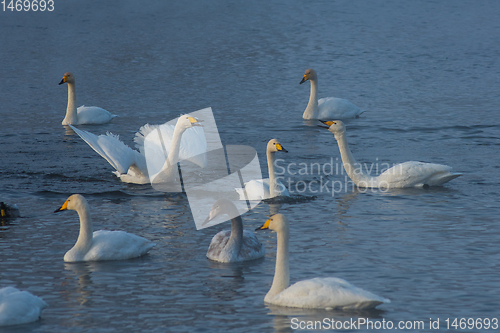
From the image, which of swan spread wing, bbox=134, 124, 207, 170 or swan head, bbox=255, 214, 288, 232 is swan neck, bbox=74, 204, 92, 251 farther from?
swan spread wing, bbox=134, 124, 207, 170

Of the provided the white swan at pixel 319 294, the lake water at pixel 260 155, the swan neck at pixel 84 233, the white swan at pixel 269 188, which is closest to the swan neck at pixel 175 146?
the lake water at pixel 260 155

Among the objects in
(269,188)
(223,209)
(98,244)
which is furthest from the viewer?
(269,188)

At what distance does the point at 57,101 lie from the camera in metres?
23.1

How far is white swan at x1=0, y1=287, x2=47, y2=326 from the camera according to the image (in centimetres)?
710

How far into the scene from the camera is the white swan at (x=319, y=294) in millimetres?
7270

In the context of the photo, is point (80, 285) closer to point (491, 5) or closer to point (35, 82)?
point (35, 82)

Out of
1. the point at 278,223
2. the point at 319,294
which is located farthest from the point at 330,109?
the point at 319,294

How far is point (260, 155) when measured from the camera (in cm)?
1570

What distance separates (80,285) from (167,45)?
2584cm

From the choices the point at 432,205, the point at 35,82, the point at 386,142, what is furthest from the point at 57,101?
the point at 432,205

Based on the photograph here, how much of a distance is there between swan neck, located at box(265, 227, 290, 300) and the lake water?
276 millimetres

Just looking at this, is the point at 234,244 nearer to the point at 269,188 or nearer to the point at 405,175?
the point at 269,188

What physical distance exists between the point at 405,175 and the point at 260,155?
3733 mm

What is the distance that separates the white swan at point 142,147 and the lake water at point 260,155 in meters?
0.36
